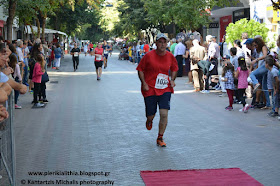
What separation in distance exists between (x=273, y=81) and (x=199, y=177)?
6228 millimetres

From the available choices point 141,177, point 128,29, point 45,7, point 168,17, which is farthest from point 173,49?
point 128,29

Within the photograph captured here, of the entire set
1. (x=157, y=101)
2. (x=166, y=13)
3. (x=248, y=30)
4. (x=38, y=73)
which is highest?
(x=166, y=13)

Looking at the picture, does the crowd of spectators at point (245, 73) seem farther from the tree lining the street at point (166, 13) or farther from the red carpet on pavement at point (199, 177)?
the tree lining the street at point (166, 13)

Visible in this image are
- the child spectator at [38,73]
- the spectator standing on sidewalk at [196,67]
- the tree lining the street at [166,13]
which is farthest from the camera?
the tree lining the street at [166,13]

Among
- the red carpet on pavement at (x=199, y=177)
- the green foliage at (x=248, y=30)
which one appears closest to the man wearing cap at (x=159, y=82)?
the red carpet on pavement at (x=199, y=177)

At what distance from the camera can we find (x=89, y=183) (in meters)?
6.07

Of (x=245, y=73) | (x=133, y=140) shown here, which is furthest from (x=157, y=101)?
(x=245, y=73)

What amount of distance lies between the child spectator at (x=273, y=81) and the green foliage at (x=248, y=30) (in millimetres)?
5495

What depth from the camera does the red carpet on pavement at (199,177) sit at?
240 inches

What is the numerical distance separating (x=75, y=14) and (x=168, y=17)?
67.1 feet

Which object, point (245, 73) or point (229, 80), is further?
point (245, 73)

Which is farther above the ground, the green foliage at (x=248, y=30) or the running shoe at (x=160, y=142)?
the green foliage at (x=248, y=30)

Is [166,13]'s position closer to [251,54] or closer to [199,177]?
[251,54]

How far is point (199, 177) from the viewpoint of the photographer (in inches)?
249
